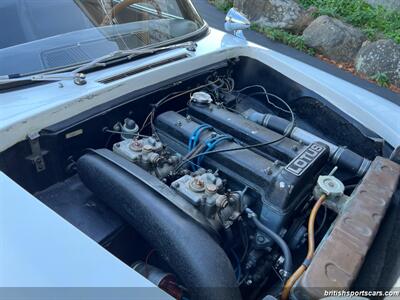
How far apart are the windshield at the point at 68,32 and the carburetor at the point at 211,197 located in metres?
0.81

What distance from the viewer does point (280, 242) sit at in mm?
1354

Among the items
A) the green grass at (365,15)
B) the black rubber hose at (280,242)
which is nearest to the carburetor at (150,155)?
the black rubber hose at (280,242)

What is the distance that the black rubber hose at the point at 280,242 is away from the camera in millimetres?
1292

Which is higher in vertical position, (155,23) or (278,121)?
(155,23)

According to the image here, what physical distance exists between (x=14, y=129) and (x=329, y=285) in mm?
1190

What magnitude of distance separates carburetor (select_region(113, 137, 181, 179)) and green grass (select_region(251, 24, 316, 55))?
5.61 m

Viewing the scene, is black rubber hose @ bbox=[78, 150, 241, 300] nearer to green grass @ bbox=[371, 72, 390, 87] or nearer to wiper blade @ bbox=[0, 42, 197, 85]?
wiper blade @ bbox=[0, 42, 197, 85]

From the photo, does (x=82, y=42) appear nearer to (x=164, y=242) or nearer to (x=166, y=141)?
(x=166, y=141)

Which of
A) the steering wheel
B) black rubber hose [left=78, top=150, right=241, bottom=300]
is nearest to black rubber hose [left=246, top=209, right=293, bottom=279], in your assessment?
black rubber hose [left=78, top=150, right=241, bottom=300]

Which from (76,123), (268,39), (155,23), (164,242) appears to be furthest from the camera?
(268,39)

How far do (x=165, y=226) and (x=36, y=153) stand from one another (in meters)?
0.64

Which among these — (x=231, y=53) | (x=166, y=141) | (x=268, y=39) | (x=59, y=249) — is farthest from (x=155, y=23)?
(x=268, y=39)

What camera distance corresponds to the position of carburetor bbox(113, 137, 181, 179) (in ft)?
5.22

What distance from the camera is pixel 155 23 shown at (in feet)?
7.29
